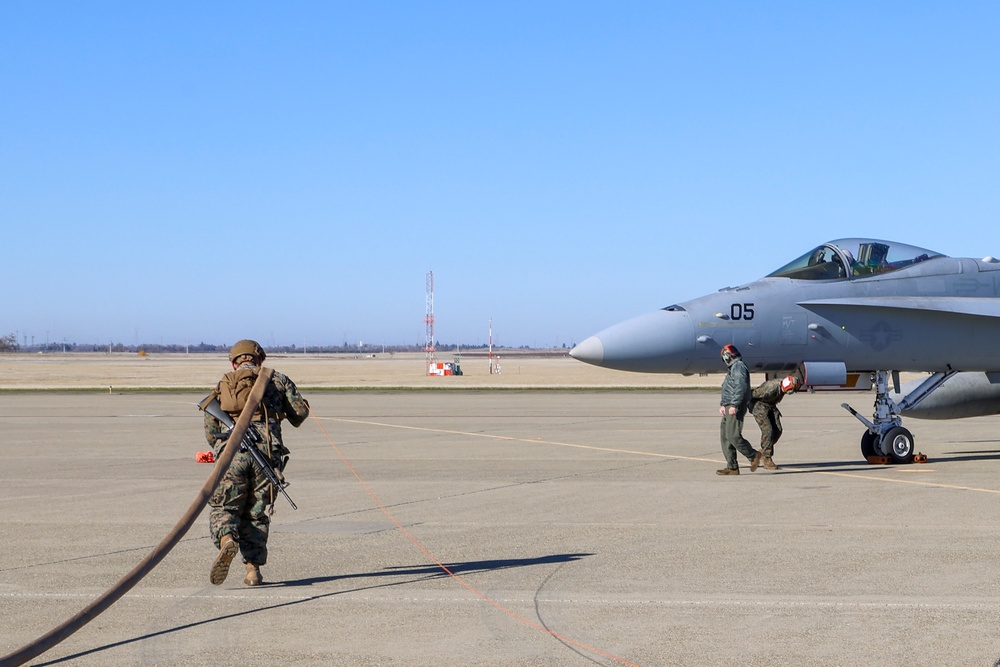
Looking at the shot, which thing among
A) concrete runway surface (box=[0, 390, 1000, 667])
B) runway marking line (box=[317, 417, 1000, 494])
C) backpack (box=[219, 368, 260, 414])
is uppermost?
backpack (box=[219, 368, 260, 414])

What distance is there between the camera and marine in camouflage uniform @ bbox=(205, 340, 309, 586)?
28.4ft

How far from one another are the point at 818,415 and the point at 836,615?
1000 inches

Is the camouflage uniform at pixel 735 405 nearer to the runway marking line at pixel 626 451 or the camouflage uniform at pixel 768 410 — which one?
the camouflage uniform at pixel 768 410

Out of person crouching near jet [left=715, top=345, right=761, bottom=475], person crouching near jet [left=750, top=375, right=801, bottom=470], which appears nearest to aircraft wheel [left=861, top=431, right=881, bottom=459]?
person crouching near jet [left=750, top=375, right=801, bottom=470]

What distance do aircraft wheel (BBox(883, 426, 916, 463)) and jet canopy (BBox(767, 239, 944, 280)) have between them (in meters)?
2.49

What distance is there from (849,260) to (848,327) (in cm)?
112

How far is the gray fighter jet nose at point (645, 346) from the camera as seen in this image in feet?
55.0

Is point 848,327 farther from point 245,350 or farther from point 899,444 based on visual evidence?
point 245,350

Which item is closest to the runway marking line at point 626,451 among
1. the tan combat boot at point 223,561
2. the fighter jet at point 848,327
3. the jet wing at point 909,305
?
the fighter jet at point 848,327

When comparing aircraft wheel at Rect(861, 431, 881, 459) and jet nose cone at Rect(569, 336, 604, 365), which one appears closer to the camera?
jet nose cone at Rect(569, 336, 604, 365)

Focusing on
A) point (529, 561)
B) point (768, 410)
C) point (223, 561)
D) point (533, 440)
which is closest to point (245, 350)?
point (223, 561)

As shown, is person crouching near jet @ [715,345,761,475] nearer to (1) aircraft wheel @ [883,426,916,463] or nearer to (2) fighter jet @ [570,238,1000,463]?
(2) fighter jet @ [570,238,1000,463]

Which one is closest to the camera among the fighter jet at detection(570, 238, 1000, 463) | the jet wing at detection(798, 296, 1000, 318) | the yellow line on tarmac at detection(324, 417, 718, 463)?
the fighter jet at detection(570, 238, 1000, 463)

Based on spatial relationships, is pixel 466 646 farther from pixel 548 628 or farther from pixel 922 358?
pixel 922 358
